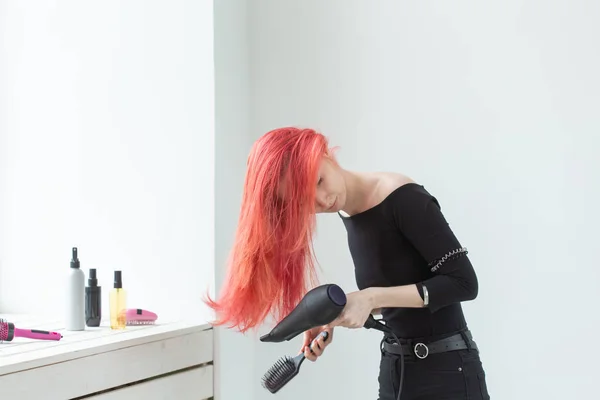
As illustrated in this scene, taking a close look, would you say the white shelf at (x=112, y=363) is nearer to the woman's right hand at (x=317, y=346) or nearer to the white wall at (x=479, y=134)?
the white wall at (x=479, y=134)

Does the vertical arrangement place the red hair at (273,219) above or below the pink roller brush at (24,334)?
above

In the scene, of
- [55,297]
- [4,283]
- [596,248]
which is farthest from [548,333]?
[4,283]

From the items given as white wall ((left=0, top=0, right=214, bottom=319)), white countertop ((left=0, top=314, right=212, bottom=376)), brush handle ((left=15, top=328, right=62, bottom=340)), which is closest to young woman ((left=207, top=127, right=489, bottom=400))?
white countertop ((left=0, top=314, right=212, bottom=376))

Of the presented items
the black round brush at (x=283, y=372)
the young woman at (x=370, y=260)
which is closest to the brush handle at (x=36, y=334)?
the young woman at (x=370, y=260)

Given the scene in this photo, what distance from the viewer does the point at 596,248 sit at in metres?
1.71

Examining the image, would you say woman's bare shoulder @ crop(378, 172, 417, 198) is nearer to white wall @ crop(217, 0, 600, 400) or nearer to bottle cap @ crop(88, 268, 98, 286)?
white wall @ crop(217, 0, 600, 400)

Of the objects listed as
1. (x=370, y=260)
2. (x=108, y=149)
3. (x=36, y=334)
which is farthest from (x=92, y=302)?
(x=370, y=260)

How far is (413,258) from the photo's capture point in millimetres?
1392

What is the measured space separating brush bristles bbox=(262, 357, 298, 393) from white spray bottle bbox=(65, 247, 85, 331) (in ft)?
1.75

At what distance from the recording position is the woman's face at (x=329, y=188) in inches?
51.6

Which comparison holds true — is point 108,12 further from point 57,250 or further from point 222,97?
point 57,250

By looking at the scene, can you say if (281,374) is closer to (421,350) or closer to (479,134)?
(421,350)

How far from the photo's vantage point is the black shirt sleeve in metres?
1.31

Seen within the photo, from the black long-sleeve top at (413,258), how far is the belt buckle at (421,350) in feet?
0.07
